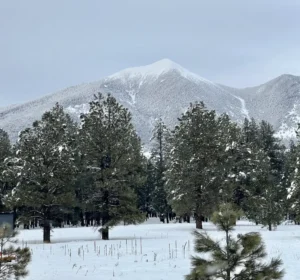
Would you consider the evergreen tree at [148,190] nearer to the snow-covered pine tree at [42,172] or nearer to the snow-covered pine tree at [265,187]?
the snow-covered pine tree at [265,187]

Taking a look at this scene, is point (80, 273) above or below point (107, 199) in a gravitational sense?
below

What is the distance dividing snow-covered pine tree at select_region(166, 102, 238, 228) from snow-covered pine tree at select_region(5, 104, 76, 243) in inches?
474

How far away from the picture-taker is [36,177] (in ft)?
97.5

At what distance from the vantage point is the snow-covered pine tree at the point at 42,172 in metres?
29.4

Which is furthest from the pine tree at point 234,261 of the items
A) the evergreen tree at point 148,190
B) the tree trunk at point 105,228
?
the evergreen tree at point 148,190

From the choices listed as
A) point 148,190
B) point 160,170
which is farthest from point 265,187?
point 148,190

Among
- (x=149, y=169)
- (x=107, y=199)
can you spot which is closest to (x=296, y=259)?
(x=107, y=199)

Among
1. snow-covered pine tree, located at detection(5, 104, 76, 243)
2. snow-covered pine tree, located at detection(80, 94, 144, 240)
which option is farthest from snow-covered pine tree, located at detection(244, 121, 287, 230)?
snow-covered pine tree, located at detection(5, 104, 76, 243)

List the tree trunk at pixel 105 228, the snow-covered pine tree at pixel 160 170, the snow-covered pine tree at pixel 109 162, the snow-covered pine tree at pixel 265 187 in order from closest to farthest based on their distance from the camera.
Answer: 1. the tree trunk at pixel 105 228
2. the snow-covered pine tree at pixel 109 162
3. the snow-covered pine tree at pixel 265 187
4. the snow-covered pine tree at pixel 160 170

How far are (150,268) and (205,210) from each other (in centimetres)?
2280

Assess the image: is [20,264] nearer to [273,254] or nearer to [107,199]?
[273,254]

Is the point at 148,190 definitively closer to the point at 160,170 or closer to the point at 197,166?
the point at 160,170

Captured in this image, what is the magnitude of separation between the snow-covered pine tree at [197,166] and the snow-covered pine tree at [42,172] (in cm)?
1203

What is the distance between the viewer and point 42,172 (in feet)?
97.0
